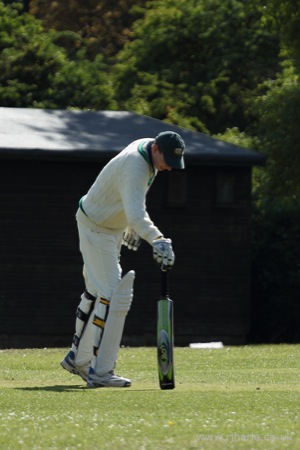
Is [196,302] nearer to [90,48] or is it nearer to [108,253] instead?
[108,253]

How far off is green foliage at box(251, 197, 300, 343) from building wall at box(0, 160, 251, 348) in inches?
38.2

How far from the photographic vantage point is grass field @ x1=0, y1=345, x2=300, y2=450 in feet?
24.5

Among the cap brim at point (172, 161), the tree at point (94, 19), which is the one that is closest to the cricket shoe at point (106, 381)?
the cap brim at point (172, 161)

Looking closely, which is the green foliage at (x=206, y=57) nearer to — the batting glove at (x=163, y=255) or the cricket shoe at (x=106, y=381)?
the cricket shoe at (x=106, y=381)

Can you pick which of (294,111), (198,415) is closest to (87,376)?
(198,415)

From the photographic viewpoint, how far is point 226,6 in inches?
1490

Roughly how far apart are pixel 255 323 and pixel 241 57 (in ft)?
50.7

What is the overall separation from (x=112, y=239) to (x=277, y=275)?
12127mm

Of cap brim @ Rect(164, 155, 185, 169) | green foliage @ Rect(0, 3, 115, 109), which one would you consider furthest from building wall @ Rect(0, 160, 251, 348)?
cap brim @ Rect(164, 155, 185, 169)

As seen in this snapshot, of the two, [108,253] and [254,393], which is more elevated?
[108,253]

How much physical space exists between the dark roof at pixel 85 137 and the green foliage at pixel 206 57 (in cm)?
1350

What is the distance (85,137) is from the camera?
21484 mm

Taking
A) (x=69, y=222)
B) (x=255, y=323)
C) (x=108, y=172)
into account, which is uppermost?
(x=108, y=172)

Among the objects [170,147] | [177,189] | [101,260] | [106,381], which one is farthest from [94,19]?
[106,381]
